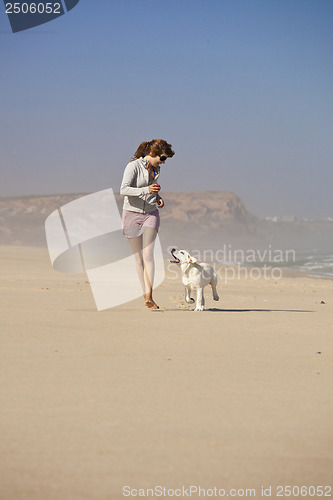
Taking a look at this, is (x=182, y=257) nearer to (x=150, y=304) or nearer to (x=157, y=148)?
(x=150, y=304)

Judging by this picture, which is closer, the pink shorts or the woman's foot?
the woman's foot

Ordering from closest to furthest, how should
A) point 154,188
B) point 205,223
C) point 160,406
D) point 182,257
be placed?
point 160,406 → point 154,188 → point 182,257 → point 205,223

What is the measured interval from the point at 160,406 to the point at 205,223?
78.8 m

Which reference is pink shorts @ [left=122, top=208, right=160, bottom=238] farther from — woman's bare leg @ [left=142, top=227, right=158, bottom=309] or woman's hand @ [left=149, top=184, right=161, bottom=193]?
woman's hand @ [left=149, top=184, right=161, bottom=193]

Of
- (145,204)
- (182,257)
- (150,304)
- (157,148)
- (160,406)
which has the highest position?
(160,406)

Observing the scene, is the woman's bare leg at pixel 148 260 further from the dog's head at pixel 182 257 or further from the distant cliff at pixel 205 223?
the distant cliff at pixel 205 223

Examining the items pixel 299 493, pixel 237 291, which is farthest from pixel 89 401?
pixel 237 291

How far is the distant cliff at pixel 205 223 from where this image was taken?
6275cm

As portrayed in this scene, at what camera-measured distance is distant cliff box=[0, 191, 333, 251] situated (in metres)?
62.8

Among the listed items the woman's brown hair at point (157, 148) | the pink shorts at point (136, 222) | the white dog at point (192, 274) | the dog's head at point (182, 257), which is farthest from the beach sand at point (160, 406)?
the woman's brown hair at point (157, 148)

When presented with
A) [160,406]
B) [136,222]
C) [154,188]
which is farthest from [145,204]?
[160,406]

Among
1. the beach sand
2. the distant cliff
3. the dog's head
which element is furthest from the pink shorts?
the distant cliff

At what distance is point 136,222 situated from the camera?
7352 mm

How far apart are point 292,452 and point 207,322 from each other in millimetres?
3472
